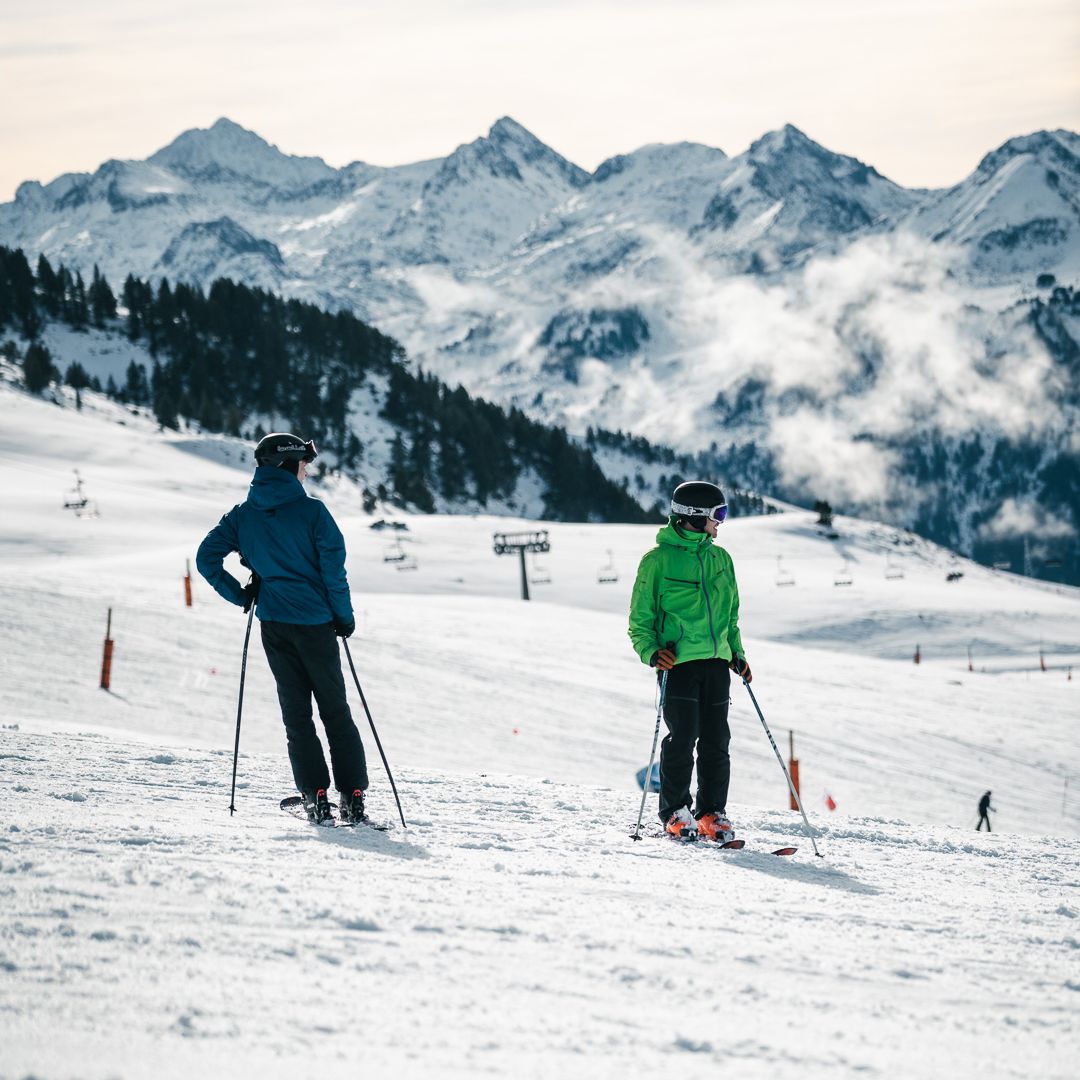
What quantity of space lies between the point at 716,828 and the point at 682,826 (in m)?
0.23

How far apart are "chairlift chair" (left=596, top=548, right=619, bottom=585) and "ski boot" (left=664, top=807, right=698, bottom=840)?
188 feet

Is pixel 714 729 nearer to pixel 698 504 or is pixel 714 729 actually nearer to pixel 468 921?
pixel 698 504

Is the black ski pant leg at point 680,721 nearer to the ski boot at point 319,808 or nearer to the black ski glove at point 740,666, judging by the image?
the black ski glove at point 740,666

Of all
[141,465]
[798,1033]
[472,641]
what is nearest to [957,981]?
[798,1033]

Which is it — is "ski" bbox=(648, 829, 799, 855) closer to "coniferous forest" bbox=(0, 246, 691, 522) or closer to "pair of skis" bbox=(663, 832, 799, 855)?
"pair of skis" bbox=(663, 832, 799, 855)

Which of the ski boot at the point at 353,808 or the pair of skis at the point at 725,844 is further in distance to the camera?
the pair of skis at the point at 725,844

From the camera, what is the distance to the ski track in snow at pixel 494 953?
12.1ft

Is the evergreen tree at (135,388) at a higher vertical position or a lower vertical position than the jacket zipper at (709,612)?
higher

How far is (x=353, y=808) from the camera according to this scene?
7.26 m

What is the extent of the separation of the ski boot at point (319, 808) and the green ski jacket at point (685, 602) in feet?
7.43

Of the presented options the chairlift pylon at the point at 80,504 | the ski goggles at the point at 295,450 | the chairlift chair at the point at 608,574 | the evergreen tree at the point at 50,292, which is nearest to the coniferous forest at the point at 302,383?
the evergreen tree at the point at 50,292

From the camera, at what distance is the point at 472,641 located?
29.1 m

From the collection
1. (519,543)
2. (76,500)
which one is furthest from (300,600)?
(76,500)

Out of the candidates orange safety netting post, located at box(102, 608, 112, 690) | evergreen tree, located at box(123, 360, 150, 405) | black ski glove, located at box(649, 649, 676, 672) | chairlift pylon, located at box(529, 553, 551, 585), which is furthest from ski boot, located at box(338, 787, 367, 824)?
evergreen tree, located at box(123, 360, 150, 405)
